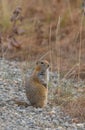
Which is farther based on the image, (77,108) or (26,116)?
(77,108)

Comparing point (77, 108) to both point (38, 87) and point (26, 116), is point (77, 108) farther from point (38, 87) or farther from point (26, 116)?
point (26, 116)

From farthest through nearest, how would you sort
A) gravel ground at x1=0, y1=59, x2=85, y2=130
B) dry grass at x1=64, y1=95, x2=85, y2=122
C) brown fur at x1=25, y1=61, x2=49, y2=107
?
1. brown fur at x1=25, y1=61, x2=49, y2=107
2. dry grass at x1=64, y1=95, x2=85, y2=122
3. gravel ground at x1=0, y1=59, x2=85, y2=130

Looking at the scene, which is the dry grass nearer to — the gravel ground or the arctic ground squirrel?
the gravel ground

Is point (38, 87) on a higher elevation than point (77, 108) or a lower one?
higher

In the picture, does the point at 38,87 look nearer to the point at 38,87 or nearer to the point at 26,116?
the point at 38,87

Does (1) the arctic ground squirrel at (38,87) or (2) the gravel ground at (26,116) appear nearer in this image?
(2) the gravel ground at (26,116)

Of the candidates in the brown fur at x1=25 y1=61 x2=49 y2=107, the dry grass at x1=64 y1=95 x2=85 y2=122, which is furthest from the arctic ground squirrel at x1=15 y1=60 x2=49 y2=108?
the dry grass at x1=64 y1=95 x2=85 y2=122

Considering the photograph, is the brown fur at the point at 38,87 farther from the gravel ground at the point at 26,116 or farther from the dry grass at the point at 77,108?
the dry grass at the point at 77,108

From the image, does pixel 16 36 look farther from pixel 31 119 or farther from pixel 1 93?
pixel 31 119

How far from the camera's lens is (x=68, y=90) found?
25.9 ft

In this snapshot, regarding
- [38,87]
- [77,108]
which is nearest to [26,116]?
[38,87]

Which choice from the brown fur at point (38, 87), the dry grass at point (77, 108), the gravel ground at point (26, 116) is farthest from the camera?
the brown fur at point (38, 87)

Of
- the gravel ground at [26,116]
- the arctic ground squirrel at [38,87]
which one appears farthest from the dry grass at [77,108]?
the arctic ground squirrel at [38,87]

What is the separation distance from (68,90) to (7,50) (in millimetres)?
2385
